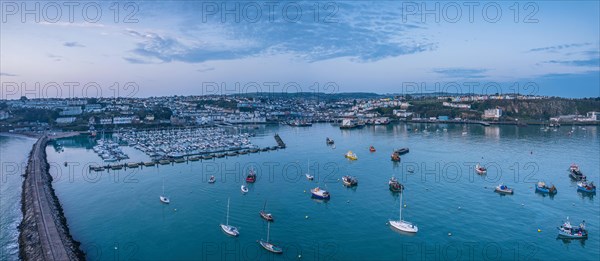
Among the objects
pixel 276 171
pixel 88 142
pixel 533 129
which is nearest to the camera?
pixel 276 171

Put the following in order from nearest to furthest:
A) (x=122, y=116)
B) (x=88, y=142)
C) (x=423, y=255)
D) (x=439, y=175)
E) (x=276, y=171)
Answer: (x=423, y=255) < (x=439, y=175) < (x=276, y=171) < (x=88, y=142) < (x=122, y=116)

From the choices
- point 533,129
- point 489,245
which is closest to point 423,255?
point 489,245

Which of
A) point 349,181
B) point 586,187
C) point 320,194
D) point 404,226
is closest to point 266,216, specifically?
point 320,194

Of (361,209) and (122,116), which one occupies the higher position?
(122,116)

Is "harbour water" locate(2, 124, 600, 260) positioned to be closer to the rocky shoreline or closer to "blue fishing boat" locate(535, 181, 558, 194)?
"blue fishing boat" locate(535, 181, 558, 194)

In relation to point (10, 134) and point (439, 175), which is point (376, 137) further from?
point (10, 134)

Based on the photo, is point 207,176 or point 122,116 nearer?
point 207,176
